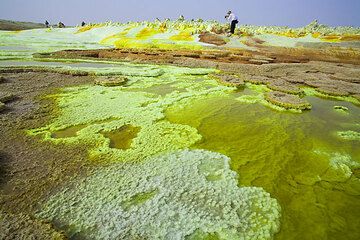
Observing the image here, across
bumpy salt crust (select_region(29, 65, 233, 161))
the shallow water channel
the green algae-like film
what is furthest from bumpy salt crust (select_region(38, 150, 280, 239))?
bumpy salt crust (select_region(29, 65, 233, 161))

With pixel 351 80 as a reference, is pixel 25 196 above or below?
above

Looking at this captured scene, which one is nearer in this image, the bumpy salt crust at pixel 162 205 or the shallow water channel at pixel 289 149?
the bumpy salt crust at pixel 162 205

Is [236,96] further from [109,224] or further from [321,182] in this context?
[109,224]

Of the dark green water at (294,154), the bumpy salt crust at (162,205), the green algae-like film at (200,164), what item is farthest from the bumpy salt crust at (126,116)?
the bumpy salt crust at (162,205)

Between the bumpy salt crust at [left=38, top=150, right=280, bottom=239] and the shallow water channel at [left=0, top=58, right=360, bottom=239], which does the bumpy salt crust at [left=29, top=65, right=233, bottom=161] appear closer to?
the shallow water channel at [left=0, top=58, right=360, bottom=239]

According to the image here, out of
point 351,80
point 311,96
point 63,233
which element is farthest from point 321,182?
point 351,80

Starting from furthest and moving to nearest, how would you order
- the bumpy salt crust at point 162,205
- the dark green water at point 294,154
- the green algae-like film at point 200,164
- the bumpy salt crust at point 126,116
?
the bumpy salt crust at point 126,116, the dark green water at point 294,154, the green algae-like film at point 200,164, the bumpy salt crust at point 162,205

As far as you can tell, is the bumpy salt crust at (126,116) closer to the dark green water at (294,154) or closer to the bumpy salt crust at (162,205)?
the dark green water at (294,154)

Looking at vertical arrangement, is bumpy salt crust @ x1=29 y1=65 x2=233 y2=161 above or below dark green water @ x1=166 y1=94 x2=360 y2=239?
above

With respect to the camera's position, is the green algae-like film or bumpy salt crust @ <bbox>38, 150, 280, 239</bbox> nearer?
bumpy salt crust @ <bbox>38, 150, 280, 239</bbox>
